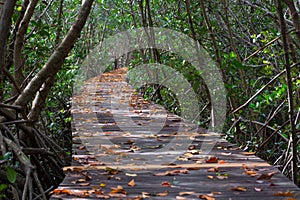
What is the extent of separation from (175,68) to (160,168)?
19.4ft

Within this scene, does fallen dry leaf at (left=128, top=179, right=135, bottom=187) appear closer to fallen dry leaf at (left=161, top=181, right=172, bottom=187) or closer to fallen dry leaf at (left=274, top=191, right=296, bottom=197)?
fallen dry leaf at (left=161, top=181, right=172, bottom=187)

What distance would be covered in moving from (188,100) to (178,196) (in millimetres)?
6279

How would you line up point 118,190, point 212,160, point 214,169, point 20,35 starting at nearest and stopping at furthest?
1. point 118,190
2. point 214,169
3. point 212,160
4. point 20,35

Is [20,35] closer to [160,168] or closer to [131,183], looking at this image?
[160,168]

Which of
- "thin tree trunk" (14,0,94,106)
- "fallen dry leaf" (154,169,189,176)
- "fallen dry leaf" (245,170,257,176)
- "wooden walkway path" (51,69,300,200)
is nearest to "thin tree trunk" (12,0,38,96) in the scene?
"thin tree trunk" (14,0,94,106)

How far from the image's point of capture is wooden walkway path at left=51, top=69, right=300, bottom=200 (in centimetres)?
284

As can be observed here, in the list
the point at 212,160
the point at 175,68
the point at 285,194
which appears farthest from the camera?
the point at 175,68

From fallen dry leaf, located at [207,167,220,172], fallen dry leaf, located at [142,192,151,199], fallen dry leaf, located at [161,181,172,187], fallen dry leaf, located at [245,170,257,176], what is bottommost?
fallen dry leaf, located at [142,192,151,199]

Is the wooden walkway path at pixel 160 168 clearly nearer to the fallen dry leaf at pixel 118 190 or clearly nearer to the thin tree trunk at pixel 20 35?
the fallen dry leaf at pixel 118 190

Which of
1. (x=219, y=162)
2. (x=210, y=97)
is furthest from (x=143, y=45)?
(x=219, y=162)

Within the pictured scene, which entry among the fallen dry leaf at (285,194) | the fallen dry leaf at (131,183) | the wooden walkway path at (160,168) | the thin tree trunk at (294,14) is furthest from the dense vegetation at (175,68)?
the fallen dry leaf at (285,194)

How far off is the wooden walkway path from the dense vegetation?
0.34 metres

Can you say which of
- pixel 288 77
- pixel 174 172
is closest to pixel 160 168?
pixel 174 172

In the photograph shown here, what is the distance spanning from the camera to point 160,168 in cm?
346
